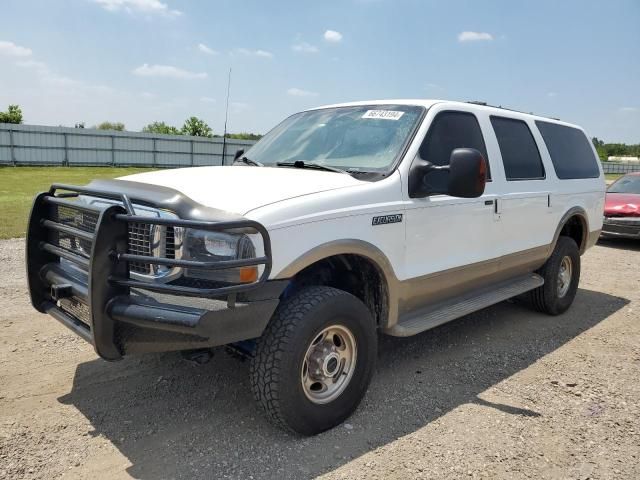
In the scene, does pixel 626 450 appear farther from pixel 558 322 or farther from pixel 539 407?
pixel 558 322

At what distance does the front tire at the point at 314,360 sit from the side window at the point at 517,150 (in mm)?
2328

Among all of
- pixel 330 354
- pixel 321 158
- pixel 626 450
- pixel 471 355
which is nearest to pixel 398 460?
pixel 330 354

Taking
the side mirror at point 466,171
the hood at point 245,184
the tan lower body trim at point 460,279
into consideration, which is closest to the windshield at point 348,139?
the hood at point 245,184

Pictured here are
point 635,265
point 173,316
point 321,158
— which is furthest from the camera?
point 635,265

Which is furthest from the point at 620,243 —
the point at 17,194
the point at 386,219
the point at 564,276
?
the point at 17,194

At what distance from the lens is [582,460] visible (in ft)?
10.2

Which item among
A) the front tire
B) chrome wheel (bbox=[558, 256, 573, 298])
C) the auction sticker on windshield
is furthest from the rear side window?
the front tire

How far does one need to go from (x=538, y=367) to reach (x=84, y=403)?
3.50m

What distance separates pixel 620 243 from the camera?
38.2ft

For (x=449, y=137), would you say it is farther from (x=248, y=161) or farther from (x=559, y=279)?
(x=559, y=279)

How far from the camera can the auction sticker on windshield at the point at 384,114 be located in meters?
4.08

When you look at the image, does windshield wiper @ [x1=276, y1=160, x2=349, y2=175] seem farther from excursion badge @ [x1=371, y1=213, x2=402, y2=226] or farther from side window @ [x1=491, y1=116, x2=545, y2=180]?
side window @ [x1=491, y1=116, x2=545, y2=180]

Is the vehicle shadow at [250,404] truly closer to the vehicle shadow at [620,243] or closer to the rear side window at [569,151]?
the rear side window at [569,151]

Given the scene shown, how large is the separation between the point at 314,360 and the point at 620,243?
10726mm
